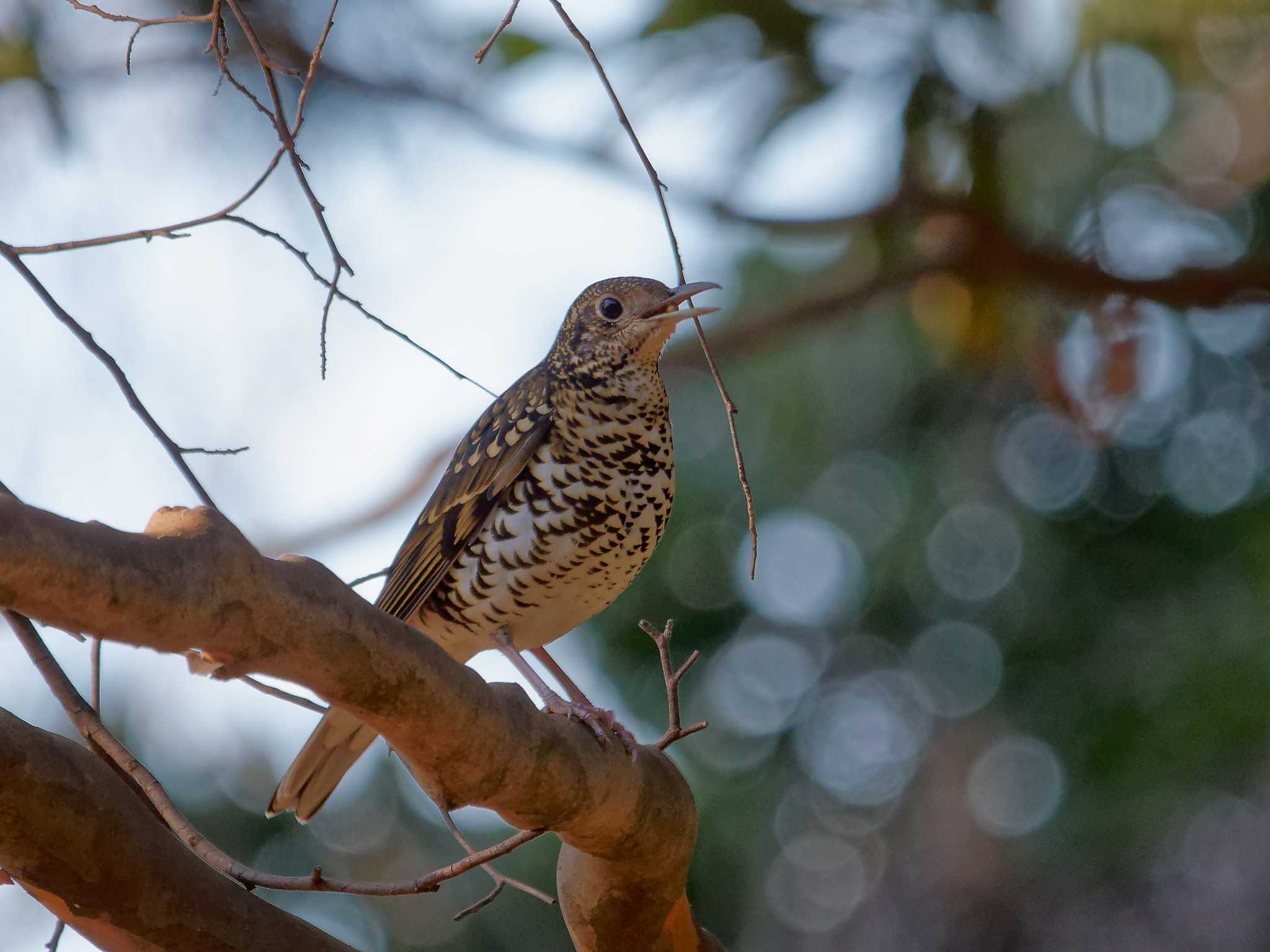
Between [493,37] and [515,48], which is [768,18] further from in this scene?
[493,37]

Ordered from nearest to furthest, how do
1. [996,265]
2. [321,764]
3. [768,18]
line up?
[321,764]
[996,265]
[768,18]

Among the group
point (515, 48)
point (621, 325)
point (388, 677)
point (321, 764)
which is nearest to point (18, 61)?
point (515, 48)

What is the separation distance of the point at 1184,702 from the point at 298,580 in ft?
20.2

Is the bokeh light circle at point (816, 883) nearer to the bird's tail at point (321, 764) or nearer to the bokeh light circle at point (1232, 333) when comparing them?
the bokeh light circle at point (1232, 333)

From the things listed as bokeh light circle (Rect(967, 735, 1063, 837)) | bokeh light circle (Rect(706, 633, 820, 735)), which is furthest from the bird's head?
bokeh light circle (Rect(967, 735, 1063, 837))

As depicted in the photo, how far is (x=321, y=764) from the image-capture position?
10.9ft

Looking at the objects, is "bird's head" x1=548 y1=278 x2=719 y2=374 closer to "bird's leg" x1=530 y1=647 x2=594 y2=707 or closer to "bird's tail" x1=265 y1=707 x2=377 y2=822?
"bird's leg" x1=530 y1=647 x2=594 y2=707

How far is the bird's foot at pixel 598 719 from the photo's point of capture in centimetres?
299

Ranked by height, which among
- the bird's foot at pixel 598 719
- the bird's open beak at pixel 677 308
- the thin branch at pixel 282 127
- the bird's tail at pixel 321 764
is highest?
the thin branch at pixel 282 127

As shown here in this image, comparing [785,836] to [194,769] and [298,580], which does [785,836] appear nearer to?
[194,769]

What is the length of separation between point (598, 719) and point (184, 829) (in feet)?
3.97

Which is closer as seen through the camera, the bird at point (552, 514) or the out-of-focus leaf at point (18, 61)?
the bird at point (552, 514)

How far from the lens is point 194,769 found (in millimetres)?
6609

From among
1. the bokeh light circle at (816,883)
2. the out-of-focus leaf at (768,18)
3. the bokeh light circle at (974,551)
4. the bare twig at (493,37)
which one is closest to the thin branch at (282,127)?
the bare twig at (493,37)
